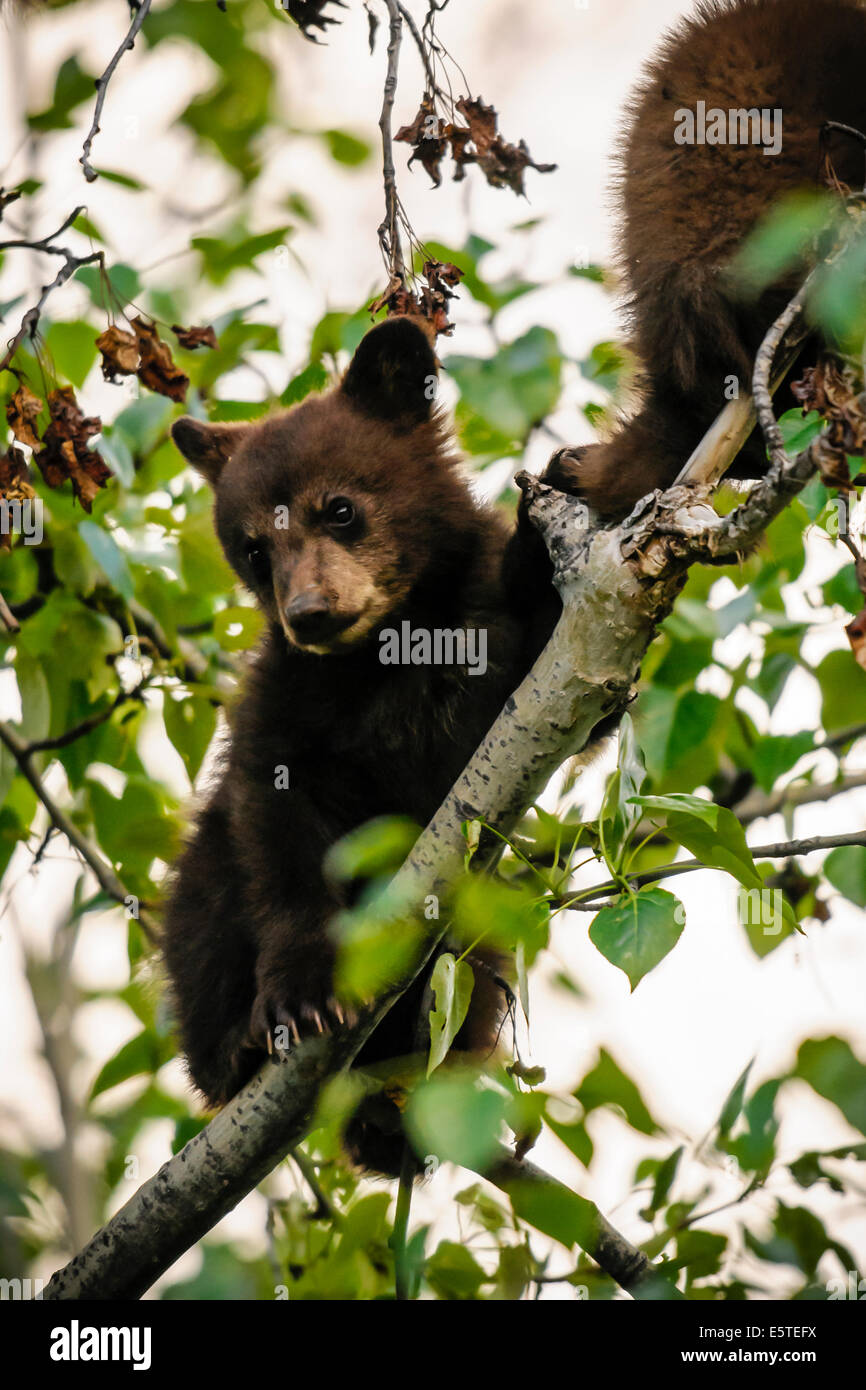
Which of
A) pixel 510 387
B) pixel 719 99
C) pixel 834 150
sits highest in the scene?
pixel 510 387

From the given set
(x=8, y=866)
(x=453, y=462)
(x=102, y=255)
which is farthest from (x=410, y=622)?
(x=8, y=866)

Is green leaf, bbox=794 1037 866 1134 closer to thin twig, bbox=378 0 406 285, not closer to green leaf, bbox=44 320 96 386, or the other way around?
thin twig, bbox=378 0 406 285

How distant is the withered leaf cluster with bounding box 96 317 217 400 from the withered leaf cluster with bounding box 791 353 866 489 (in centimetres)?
196

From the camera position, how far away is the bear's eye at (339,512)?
15.0 ft

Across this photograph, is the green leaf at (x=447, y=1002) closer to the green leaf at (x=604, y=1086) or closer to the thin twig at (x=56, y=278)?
the green leaf at (x=604, y=1086)

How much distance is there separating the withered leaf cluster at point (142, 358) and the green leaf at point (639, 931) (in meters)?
2.09

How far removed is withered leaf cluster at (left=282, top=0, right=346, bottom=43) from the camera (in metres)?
3.64

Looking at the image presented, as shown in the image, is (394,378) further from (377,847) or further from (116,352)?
(377,847)

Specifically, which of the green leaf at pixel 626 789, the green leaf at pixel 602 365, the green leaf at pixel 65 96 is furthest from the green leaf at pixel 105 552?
the green leaf at pixel 65 96

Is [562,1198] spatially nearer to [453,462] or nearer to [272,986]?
[272,986]

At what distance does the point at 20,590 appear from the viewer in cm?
515

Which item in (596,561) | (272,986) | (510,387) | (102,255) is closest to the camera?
(596,561)

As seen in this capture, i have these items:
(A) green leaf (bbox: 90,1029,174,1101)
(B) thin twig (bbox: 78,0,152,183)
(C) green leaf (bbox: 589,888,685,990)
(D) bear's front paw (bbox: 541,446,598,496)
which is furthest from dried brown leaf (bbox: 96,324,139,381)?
(A) green leaf (bbox: 90,1029,174,1101)

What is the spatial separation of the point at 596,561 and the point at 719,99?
1.18 m
